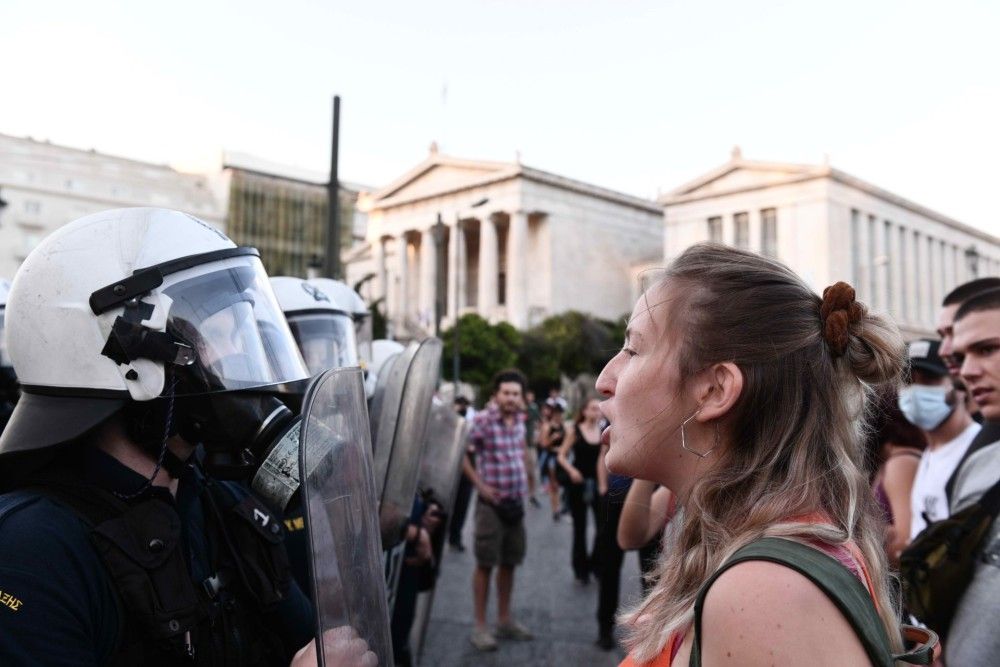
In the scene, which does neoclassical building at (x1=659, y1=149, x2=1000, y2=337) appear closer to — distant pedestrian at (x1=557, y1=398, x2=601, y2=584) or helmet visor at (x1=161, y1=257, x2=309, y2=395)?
distant pedestrian at (x1=557, y1=398, x2=601, y2=584)

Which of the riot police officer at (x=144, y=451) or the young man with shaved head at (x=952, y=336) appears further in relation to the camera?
the young man with shaved head at (x=952, y=336)

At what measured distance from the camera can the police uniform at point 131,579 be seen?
1311 millimetres

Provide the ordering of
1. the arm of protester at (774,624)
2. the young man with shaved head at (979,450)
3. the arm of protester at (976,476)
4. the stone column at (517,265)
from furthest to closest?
the stone column at (517,265)
the arm of protester at (976,476)
the young man with shaved head at (979,450)
the arm of protester at (774,624)

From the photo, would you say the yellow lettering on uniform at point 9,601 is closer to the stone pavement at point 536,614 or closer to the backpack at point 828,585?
the backpack at point 828,585

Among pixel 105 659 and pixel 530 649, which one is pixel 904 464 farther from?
pixel 105 659

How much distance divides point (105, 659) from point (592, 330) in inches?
1541

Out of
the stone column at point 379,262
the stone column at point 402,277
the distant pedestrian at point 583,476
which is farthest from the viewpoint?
the stone column at point 379,262

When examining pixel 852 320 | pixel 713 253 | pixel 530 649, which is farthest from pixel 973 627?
pixel 530 649

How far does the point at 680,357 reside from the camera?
1.35m

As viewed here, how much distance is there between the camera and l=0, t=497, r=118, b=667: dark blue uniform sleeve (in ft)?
4.20

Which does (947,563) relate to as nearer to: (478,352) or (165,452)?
(165,452)

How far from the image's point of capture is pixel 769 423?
1.29m

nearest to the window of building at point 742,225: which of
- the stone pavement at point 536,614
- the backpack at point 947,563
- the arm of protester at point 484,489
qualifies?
the stone pavement at point 536,614

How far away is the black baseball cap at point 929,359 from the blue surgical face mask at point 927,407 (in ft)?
0.57
